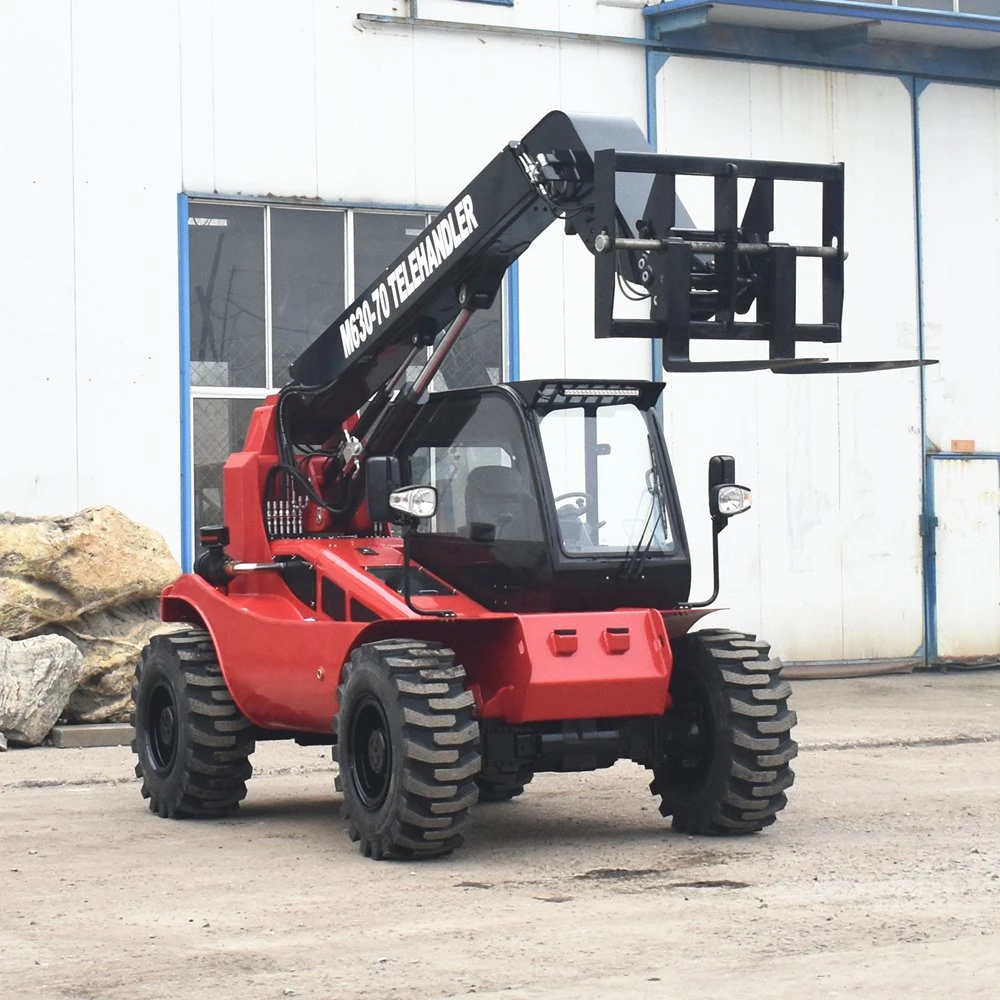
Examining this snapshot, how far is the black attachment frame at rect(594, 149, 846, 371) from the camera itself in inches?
365

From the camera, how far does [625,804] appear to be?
11.8m

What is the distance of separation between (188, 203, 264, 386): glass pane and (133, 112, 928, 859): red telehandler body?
6.57 m

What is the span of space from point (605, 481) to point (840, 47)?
12364mm

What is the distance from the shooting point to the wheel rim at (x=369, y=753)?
981 cm

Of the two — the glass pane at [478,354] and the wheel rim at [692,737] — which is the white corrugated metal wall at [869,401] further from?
the wheel rim at [692,737]

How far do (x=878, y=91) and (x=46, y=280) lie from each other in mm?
9421

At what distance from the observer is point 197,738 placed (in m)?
11.3

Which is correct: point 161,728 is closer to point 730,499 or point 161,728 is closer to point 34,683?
point 34,683

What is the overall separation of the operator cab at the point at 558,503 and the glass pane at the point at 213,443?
7.68 m

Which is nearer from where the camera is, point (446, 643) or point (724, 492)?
point (446, 643)

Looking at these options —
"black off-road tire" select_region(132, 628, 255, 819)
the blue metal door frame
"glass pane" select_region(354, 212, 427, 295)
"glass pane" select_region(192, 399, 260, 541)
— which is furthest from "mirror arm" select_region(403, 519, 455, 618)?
the blue metal door frame

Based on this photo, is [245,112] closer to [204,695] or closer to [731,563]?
[731,563]

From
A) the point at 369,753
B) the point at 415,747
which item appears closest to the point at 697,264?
the point at 415,747

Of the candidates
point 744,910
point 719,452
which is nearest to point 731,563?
point 719,452
